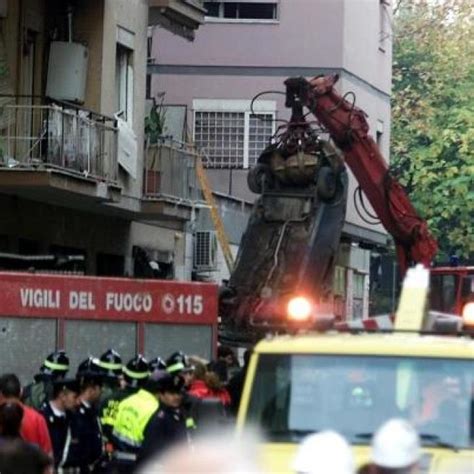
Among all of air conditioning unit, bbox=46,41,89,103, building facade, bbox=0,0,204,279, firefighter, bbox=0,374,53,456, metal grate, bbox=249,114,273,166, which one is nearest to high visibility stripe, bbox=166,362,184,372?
firefighter, bbox=0,374,53,456

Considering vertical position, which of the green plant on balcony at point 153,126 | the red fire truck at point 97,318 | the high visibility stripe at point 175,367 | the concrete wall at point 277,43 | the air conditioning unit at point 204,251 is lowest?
the high visibility stripe at point 175,367

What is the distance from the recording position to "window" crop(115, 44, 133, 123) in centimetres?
2986

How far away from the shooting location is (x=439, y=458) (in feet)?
34.4

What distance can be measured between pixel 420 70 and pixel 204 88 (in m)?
21.9

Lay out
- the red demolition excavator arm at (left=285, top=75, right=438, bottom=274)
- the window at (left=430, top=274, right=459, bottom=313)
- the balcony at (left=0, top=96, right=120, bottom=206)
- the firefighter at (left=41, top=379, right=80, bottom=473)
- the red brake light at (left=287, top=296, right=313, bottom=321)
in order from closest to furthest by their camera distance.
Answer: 1. the red brake light at (left=287, top=296, right=313, bottom=321)
2. the firefighter at (left=41, top=379, right=80, bottom=473)
3. the window at (left=430, top=274, right=459, bottom=313)
4. the balcony at (left=0, top=96, right=120, bottom=206)
5. the red demolition excavator arm at (left=285, top=75, right=438, bottom=274)

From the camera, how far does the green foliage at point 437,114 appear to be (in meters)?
54.5

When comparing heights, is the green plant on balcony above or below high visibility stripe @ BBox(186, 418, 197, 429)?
above

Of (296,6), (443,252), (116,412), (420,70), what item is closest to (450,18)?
(420,70)

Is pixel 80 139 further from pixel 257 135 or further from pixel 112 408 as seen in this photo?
pixel 257 135

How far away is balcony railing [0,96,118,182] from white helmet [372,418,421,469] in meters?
16.9

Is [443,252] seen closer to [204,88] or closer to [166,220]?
[204,88]

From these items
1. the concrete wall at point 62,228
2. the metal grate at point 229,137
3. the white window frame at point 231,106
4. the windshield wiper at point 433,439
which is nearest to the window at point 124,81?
the concrete wall at point 62,228

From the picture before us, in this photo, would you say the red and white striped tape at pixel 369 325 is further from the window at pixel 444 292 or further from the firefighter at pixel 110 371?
the window at pixel 444 292

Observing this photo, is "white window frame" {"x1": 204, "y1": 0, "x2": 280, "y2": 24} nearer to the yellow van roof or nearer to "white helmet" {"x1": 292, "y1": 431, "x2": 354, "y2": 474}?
the yellow van roof
